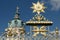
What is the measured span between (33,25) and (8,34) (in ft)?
6.36

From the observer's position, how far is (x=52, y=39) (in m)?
19.8

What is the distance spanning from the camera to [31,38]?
19578 mm

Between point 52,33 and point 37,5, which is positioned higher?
point 37,5

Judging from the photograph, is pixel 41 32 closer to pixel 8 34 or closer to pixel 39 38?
pixel 39 38

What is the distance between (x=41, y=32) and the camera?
1975cm

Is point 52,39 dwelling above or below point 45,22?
below

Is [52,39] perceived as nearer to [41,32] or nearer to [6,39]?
[41,32]

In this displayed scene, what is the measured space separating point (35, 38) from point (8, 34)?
6.53 ft

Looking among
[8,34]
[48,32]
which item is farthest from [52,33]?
[8,34]

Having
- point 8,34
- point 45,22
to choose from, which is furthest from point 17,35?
point 45,22

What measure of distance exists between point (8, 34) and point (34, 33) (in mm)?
1896

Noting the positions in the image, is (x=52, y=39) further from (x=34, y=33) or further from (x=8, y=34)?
(x=8, y=34)

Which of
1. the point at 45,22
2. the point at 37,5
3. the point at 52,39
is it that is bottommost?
the point at 52,39

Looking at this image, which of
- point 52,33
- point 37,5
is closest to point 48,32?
point 52,33
